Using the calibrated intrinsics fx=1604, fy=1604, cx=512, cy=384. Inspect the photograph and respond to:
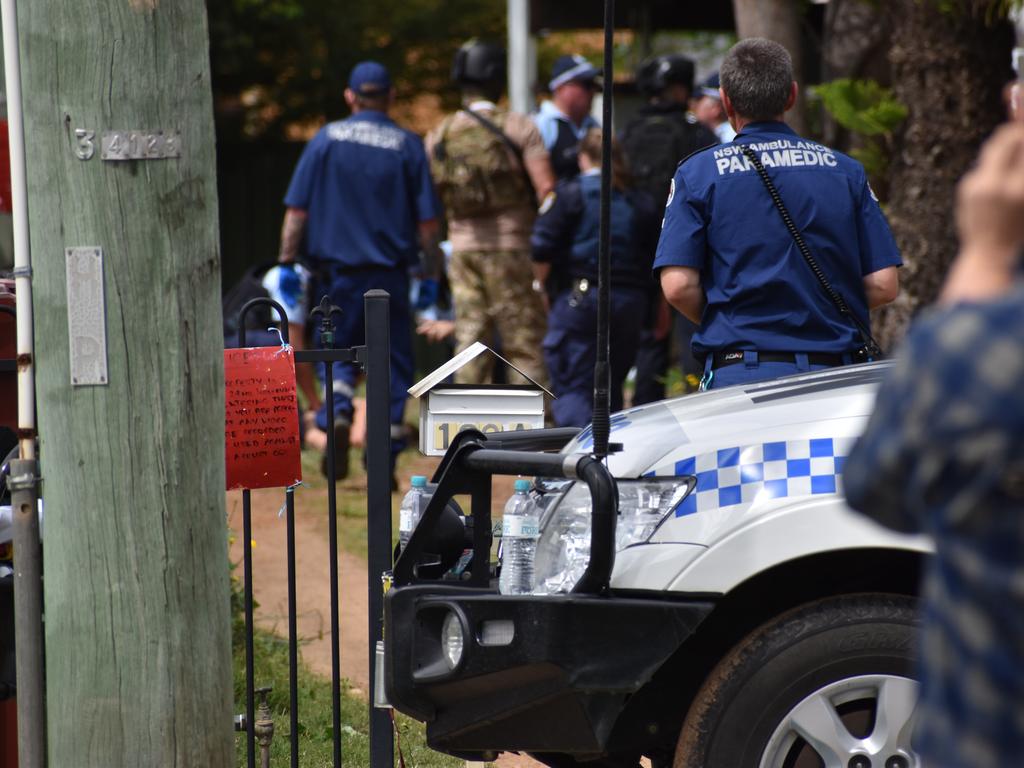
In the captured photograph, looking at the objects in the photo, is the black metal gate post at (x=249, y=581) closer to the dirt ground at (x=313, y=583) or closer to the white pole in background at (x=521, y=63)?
the dirt ground at (x=313, y=583)

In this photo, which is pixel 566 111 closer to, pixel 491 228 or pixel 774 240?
pixel 491 228

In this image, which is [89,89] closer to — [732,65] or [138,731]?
[138,731]

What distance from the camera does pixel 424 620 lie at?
3.27 meters

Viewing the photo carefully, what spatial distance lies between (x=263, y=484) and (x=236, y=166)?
14.7 metres

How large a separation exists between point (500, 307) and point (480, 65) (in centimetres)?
132

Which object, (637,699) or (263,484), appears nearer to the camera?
(637,699)

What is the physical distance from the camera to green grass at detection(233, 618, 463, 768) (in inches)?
184

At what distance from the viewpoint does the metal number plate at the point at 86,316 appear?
3.24 m

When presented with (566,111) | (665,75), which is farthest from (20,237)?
(566,111)

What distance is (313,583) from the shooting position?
274 inches

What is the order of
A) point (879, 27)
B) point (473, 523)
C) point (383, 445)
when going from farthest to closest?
point (879, 27) < point (383, 445) < point (473, 523)

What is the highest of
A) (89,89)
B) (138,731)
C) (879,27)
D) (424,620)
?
(879,27)

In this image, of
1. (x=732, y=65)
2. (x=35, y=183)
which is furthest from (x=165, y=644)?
(x=732, y=65)

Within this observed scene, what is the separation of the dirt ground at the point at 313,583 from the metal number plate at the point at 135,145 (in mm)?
1898
